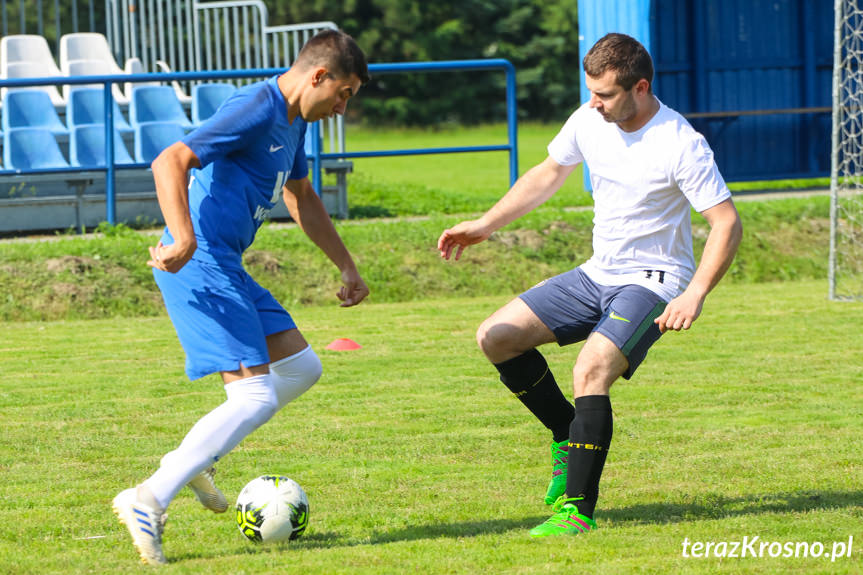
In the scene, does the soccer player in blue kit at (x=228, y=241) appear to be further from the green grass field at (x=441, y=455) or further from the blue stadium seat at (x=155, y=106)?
the blue stadium seat at (x=155, y=106)

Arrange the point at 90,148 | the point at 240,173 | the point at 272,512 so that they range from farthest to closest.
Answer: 1. the point at 90,148
2. the point at 272,512
3. the point at 240,173

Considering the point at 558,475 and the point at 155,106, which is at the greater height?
the point at 155,106

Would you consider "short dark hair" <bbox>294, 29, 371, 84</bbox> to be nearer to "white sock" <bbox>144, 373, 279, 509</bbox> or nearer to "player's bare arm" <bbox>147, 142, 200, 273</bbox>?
"player's bare arm" <bbox>147, 142, 200, 273</bbox>

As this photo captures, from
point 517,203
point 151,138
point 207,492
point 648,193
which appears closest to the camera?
point 207,492

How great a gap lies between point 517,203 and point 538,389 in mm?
795

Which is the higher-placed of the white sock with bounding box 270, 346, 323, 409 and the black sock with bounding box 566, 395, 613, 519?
the white sock with bounding box 270, 346, 323, 409

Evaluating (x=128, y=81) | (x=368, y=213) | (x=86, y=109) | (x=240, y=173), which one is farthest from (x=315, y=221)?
(x=86, y=109)

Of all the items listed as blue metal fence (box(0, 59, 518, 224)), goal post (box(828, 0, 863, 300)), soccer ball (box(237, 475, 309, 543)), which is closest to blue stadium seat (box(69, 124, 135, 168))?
blue metal fence (box(0, 59, 518, 224))

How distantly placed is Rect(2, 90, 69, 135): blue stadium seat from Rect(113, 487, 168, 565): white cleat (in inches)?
417

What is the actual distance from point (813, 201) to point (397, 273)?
559 cm

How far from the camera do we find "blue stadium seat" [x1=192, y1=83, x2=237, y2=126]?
15.0 metres

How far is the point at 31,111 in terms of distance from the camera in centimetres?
1427

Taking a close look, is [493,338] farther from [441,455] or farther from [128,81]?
[128,81]

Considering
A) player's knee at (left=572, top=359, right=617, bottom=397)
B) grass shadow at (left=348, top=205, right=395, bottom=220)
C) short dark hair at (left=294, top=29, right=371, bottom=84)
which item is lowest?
grass shadow at (left=348, top=205, right=395, bottom=220)
